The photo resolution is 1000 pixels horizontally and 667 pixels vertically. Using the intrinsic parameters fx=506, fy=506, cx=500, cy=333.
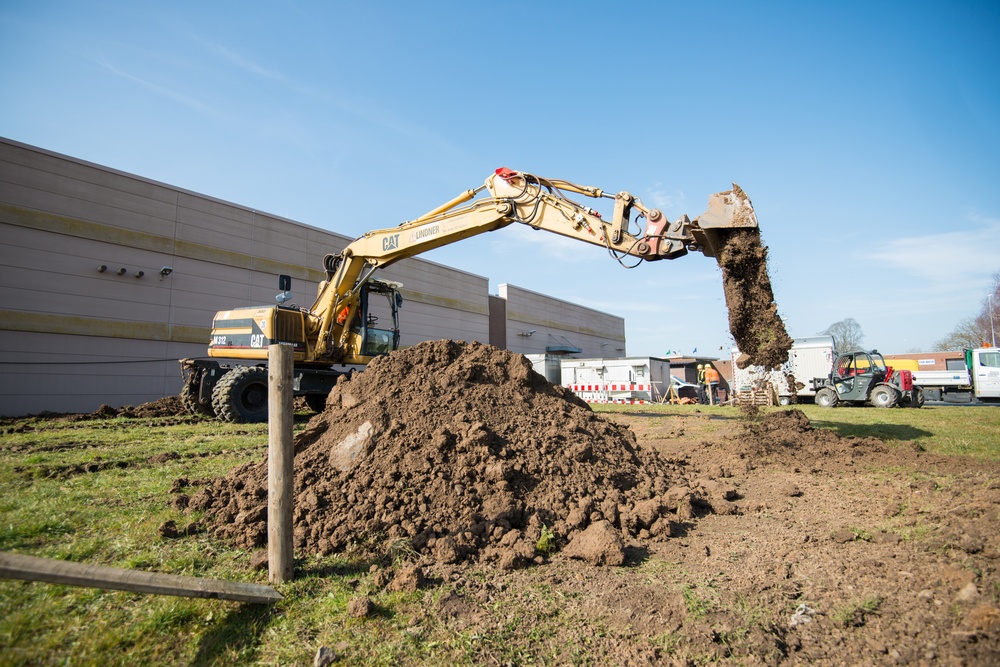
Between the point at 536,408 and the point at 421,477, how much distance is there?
1.85m

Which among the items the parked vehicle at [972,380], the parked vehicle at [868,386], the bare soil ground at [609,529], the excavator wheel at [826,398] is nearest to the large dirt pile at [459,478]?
the bare soil ground at [609,529]

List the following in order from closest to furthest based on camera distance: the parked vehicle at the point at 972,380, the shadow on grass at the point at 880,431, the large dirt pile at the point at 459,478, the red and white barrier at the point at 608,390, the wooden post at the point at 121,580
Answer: the wooden post at the point at 121,580, the large dirt pile at the point at 459,478, the shadow on grass at the point at 880,431, the red and white barrier at the point at 608,390, the parked vehicle at the point at 972,380

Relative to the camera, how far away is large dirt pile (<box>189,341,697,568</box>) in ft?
12.5

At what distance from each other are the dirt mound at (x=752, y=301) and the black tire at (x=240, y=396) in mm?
9241

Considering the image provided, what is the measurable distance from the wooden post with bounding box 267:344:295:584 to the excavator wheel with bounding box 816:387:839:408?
69.7 ft

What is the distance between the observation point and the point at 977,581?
2.98 m

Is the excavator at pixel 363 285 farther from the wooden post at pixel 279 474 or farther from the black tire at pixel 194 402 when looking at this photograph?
the wooden post at pixel 279 474

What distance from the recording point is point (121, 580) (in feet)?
8.08

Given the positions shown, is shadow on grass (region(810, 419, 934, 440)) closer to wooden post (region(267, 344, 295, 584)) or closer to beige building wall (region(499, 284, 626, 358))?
wooden post (region(267, 344, 295, 584))

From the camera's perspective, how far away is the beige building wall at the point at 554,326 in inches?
1320

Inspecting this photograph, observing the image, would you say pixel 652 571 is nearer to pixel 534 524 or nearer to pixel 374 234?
pixel 534 524

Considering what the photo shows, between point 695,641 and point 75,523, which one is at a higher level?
point 75,523

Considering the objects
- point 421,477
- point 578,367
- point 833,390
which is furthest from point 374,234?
point 833,390

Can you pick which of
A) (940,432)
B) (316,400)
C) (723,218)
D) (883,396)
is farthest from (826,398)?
(316,400)
